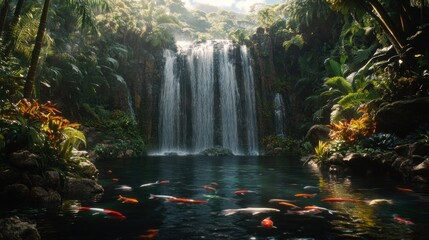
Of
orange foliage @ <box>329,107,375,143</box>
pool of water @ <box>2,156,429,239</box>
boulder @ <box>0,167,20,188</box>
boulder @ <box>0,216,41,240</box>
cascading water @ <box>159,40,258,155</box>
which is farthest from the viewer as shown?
cascading water @ <box>159,40,258,155</box>

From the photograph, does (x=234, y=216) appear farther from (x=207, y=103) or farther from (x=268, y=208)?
(x=207, y=103)

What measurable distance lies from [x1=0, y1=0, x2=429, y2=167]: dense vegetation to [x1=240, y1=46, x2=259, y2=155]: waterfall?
115 cm

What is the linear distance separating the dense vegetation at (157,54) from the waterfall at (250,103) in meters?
1.15

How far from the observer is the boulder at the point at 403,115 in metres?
11.0

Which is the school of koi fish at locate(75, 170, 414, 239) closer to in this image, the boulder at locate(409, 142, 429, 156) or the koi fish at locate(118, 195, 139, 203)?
the koi fish at locate(118, 195, 139, 203)

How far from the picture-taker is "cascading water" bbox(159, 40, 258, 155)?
26422 mm

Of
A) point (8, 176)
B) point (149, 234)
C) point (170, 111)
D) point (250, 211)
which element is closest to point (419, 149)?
point (250, 211)

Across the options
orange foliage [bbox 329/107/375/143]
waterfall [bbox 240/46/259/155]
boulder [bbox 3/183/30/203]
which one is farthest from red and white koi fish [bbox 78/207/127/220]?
waterfall [bbox 240/46/259/155]

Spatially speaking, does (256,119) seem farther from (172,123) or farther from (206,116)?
(172,123)

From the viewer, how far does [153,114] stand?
26.8 metres

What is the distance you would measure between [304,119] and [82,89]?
15376 mm

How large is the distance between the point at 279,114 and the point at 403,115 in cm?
1608

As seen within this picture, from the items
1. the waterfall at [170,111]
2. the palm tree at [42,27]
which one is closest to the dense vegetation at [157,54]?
the palm tree at [42,27]

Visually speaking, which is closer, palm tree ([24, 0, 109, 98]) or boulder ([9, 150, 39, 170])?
boulder ([9, 150, 39, 170])
